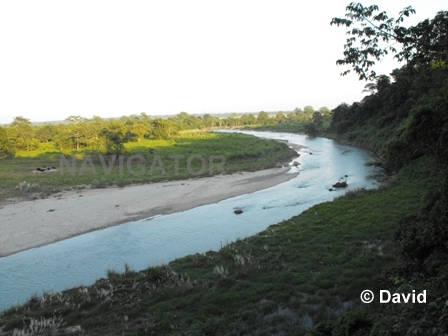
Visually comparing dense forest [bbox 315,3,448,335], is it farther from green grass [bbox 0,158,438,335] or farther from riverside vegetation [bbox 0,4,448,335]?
green grass [bbox 0,158,438,335]

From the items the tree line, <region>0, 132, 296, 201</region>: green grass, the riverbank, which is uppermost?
the tree line

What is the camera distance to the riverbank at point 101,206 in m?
20.2

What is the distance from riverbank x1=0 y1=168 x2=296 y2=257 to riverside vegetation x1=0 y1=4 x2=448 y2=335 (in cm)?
1016

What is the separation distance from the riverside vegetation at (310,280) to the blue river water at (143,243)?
2.77 metres

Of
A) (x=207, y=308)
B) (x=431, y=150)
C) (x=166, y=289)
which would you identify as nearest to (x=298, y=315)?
(x=207, y=308)

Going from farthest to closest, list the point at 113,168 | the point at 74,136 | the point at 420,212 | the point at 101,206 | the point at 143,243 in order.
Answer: the point at 74,136 < the point at 113,168 < the point at 101,206 < the point at 143,243 < the point at 420,212

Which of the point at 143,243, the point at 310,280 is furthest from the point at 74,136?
the point at 310,280

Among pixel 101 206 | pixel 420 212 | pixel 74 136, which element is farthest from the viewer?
pixel 74 136

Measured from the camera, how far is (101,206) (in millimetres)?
25656

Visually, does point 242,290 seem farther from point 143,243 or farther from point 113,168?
point 113,168

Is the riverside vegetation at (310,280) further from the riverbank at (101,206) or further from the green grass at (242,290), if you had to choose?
the riverbank at (101,206)

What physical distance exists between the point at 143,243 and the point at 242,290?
9.17 m

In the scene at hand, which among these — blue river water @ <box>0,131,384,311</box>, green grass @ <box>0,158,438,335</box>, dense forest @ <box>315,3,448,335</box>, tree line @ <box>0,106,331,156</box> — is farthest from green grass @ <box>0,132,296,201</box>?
dense forest @ <box>315,3,448,335</box>

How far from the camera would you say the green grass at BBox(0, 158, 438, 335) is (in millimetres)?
8516
